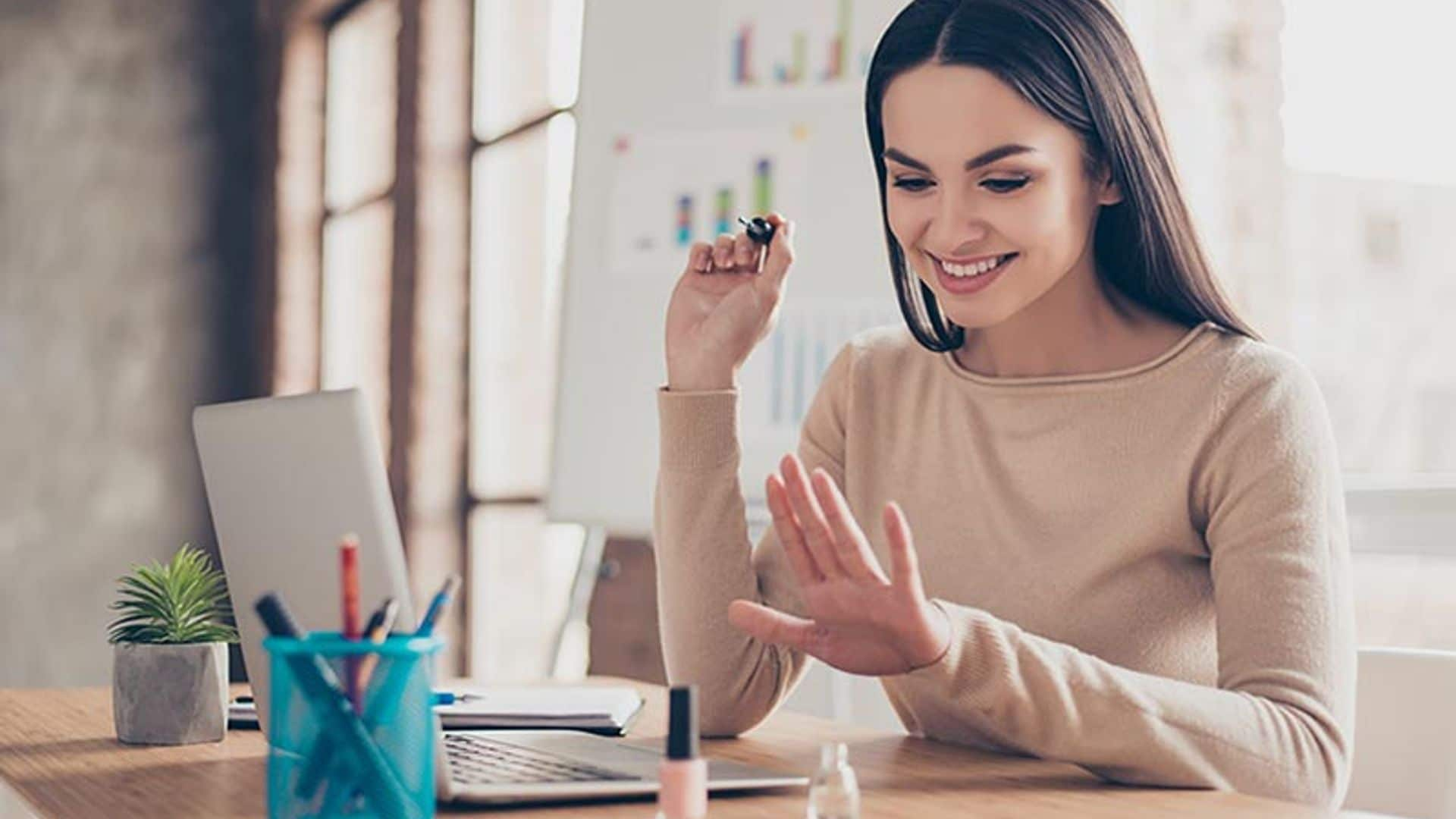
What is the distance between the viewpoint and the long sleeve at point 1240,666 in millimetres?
1240

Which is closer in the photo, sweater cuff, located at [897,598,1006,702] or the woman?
sweater cuff, located at [897,598,1006,702]

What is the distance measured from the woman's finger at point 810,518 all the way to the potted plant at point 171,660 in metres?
0.55

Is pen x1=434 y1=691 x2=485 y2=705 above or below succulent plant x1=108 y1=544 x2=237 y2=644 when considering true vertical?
below

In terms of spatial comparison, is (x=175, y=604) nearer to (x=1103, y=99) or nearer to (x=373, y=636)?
(x=373, y=636)

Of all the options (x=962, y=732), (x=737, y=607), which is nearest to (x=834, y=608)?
(x=737, y=607)

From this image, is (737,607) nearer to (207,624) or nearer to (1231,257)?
(207,624)

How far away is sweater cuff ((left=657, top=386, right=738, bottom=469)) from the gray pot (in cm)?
42

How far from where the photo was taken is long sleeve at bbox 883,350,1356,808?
1240mm

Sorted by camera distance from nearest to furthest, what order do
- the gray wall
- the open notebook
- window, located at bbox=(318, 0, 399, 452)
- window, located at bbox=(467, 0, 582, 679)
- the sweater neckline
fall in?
the open notebook
the sweater neckline
window, located at bbox=(467, 0, 582, 679)
window, located at bbox=(318, 0, 399, 452)
the gray wall

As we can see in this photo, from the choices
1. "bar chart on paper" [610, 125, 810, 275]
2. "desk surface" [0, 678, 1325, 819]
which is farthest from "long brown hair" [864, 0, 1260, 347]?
"bar chart on paper" [610, 125, 810, 275]

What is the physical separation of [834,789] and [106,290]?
4.93 m

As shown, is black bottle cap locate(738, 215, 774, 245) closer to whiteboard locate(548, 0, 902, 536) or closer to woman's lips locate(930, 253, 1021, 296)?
woman's lips locate(930, 253, 1021, 296)

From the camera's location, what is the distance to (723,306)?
166 cm

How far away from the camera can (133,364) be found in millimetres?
5523
